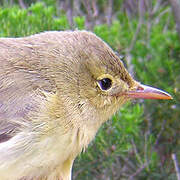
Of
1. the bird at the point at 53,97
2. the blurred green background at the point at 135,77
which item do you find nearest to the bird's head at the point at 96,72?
the bird at the point at 53,97

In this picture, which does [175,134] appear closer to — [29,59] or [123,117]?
[123,117]

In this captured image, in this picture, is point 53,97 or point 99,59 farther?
point 99,59

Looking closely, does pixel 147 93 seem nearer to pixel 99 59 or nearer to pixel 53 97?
pixel 99 59

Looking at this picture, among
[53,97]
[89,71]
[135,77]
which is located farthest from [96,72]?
[135,77]

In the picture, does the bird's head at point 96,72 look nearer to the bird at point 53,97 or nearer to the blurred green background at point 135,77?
the bird at point 53,97

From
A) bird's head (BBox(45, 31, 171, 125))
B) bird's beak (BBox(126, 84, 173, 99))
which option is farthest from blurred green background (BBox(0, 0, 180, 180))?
bird's head (BBox(45, 31, 171, 125))

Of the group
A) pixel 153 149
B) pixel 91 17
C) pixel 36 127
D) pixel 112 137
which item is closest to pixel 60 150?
pixel 36 127

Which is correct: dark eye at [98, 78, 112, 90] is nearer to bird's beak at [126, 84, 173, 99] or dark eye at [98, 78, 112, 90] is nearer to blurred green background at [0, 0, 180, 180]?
bird's beak at [126, 84, 173, 99]

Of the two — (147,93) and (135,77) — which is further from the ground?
(135,77)
